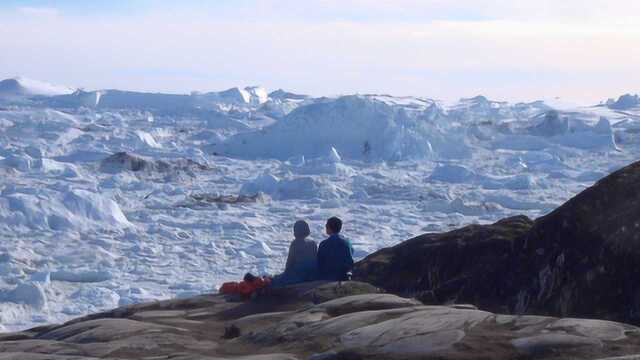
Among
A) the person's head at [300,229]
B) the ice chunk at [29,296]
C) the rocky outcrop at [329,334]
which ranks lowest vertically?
the ice chunk at [29,296]

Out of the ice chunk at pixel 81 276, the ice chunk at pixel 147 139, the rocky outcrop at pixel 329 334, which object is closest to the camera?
the rocky outcrop at pixel 329 334

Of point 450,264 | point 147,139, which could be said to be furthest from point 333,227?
point 147,139

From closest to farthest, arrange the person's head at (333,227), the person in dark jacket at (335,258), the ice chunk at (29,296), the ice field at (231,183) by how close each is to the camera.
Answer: the person in dark jacket at (335,258) → the person's head at (333,227) → the ice chunk at (29,296) → the ice field at (231,183)

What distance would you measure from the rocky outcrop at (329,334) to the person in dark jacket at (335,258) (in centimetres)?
37

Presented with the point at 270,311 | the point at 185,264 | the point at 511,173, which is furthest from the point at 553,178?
the point at 270,311

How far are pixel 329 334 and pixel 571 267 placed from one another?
3.38m

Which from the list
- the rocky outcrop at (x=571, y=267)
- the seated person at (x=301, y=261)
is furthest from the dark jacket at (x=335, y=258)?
the rocky outcrop at (x=571, y=267)

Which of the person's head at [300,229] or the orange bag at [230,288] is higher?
the person's head at [300,229]

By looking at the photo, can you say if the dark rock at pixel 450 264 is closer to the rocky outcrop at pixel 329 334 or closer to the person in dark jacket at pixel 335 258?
the person in dark jacket at pixel 335 258

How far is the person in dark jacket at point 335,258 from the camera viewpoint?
26.4ft

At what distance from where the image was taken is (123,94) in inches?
2534

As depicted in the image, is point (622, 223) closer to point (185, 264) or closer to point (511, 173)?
point (185, 264)

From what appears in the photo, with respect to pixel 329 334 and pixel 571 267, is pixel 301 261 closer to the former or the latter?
pixel 571 267

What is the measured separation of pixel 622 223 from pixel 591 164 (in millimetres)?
28400
